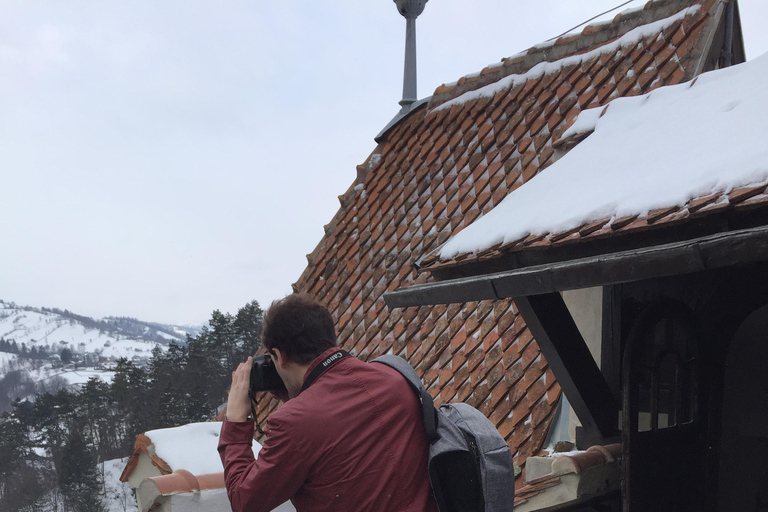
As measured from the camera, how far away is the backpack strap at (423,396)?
183cm

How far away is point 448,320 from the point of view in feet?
17.9

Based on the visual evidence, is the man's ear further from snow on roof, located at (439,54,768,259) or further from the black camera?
snow on roof, located at (439,54,768,259)

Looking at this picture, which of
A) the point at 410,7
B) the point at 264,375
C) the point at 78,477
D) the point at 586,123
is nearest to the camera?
the point at 264,375

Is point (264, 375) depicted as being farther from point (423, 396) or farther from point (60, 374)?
point (60, 374)

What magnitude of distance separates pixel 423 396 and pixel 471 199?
4398 mm

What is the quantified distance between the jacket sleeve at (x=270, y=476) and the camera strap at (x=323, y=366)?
0.52ft

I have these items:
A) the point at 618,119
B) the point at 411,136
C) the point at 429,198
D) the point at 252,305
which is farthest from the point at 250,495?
the point at 252,305

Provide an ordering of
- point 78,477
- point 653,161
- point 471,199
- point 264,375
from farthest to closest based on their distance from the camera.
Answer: point 78,477 < point 471,199 < point 653,161 < point 264,375

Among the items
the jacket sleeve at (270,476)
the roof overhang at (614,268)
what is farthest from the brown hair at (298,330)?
the roof overhang at (614,268)

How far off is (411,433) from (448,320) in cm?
367

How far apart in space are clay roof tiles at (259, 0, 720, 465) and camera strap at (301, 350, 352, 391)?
2.36 meters

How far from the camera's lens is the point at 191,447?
10.1 feet

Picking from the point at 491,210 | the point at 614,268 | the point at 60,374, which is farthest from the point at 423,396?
the point at 60,374

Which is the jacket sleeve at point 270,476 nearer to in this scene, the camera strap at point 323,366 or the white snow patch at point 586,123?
the camera strap at point 323,366
